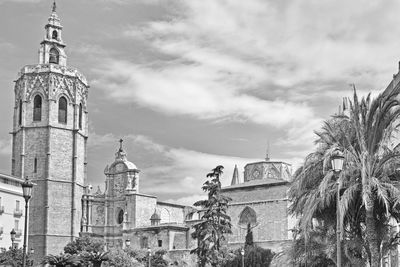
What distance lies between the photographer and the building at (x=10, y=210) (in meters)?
54.0

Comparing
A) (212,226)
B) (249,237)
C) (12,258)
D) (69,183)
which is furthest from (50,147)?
(12,258)

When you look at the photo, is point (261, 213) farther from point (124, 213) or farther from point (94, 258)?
point (94, 258)

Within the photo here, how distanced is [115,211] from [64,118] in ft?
44.4

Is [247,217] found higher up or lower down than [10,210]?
lower down

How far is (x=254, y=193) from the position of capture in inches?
2564

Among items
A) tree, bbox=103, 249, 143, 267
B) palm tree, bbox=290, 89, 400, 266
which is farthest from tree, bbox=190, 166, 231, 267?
palm tree, bbox=290, 89, 400, 266

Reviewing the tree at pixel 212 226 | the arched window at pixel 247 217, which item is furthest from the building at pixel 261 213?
the tree at pixel 212 226

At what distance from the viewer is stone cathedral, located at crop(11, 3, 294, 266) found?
69.3m

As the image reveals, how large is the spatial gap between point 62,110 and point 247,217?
83.3 ft

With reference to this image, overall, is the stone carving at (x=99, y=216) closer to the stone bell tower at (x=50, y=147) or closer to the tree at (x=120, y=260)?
the stone bell tower at (x=50, y=147)

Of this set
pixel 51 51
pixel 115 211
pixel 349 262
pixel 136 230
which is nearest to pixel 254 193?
pixel 136 230

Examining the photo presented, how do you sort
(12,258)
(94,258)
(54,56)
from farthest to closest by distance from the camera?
(54,56), (12,258), (94,258)

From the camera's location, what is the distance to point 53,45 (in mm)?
76062

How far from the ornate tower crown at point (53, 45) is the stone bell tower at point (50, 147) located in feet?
0.54
